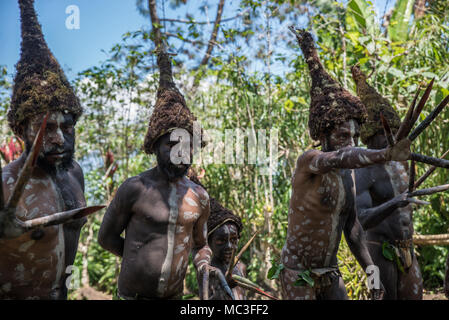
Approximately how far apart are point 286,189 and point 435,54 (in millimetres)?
2639

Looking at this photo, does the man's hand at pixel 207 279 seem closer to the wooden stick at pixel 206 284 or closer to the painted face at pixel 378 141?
the wooden stick at pixel 206 284

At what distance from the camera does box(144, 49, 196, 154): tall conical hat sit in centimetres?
246

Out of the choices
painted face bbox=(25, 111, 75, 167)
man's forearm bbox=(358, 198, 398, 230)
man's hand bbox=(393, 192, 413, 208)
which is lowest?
man's forearm bbox=(358, 198, 398, 230)

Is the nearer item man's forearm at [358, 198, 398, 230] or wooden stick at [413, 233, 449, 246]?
man's forearm at [358, 198, 398, 230]

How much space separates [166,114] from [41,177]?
749mm

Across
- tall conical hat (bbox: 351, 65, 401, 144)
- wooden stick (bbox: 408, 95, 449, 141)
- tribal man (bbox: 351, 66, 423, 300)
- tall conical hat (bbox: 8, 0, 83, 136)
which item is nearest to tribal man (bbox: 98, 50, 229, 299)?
tall conical hat (bbox: 8, 0, 83, 136)

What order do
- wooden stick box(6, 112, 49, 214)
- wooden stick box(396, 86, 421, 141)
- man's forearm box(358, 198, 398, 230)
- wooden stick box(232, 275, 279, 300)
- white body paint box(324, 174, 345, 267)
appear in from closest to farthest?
wooden stick box(6, 112, 49, 214)
wooden stick box(396, 86, 421, 141)
wooden stick box(232, 275, 279, 300)
white body paint box(324, 174, 345, 267)
man's forearm box(358, 198, 398, 230)

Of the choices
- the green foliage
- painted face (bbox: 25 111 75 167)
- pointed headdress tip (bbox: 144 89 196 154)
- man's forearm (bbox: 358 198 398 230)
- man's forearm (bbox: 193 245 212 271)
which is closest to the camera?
painted face (bbox: 25 111 75 167)

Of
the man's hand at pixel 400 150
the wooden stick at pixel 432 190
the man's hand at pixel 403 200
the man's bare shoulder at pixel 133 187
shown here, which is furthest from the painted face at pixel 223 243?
the man's hand at pixel 400 150

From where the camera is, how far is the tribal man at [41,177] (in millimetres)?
2006

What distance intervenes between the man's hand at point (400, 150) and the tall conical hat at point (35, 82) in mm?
1553

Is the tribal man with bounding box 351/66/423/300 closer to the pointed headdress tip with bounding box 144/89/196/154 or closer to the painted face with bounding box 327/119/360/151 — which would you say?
the painted face with bounding box 327/119/360/151
